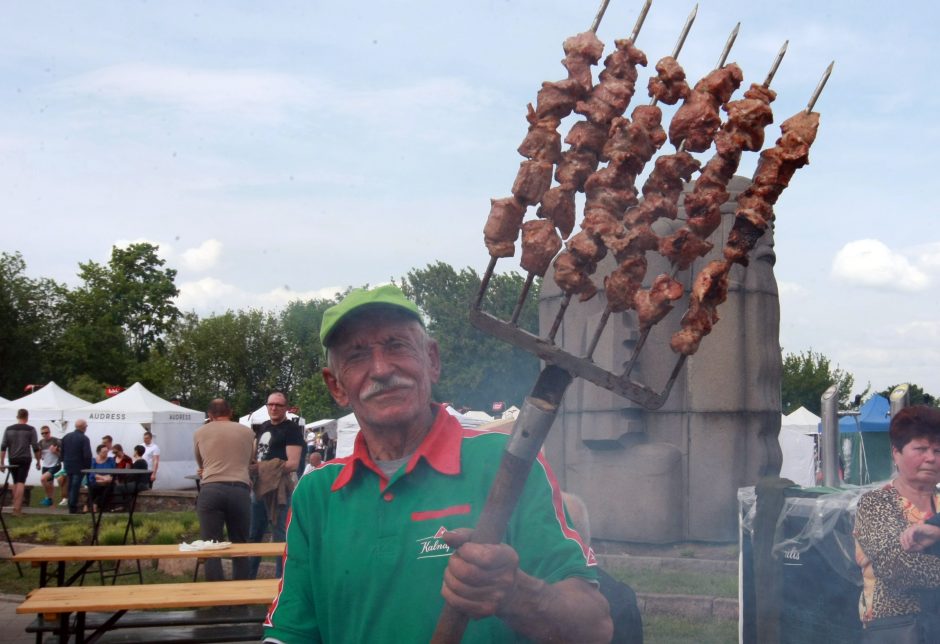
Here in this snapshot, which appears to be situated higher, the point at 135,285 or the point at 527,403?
the point at 135,285

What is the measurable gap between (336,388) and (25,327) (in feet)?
205

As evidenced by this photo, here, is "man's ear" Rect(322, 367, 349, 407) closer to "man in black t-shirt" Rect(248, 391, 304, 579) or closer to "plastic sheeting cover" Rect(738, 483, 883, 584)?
"plastic sheeting cover" Rect(738, 483, 883, 584)

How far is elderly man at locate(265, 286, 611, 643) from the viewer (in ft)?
7.40

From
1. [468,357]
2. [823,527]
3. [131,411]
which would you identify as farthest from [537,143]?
[468,357]

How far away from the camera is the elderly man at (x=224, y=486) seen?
9.57 metres

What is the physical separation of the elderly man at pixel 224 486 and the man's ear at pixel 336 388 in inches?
284

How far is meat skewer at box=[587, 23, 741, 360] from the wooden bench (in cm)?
462

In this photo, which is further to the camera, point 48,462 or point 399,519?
point 48,462

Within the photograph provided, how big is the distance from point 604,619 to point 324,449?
1044 inches

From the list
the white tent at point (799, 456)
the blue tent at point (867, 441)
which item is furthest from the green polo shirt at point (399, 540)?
the white tent at point (799, 456)

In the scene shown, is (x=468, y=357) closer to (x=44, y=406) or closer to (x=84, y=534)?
(x=44, y=406)

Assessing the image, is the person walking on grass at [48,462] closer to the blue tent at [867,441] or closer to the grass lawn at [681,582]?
the grass lawn at [681,582]

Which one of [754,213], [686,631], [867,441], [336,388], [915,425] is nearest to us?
[754,213]

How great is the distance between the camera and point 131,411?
28.6 m
